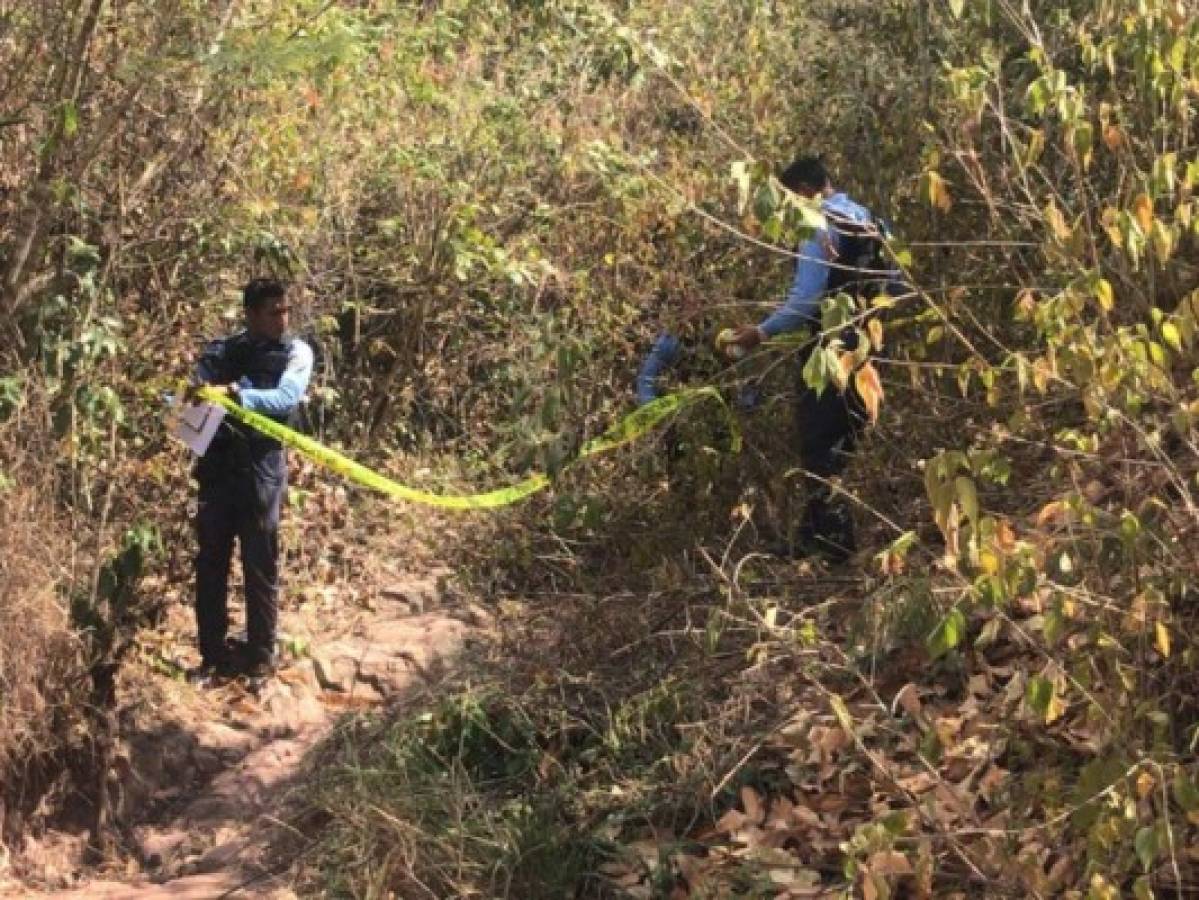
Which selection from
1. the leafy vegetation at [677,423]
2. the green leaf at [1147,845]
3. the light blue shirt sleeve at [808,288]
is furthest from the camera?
the light blue shirt sleeve at [808,288]

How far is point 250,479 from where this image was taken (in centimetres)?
673

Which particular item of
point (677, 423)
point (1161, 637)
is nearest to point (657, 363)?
point (677, 423)

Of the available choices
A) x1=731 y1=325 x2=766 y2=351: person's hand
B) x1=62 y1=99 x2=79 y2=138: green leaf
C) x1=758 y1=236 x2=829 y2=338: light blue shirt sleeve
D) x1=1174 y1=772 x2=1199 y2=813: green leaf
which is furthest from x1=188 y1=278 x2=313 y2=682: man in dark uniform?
x1=1174 y1=772 x2=1199 y2=813: green leaf

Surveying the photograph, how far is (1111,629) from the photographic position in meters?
3.70

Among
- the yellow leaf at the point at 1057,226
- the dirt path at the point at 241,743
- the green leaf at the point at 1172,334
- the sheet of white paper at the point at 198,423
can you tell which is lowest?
the dirt path at the point at 241,743

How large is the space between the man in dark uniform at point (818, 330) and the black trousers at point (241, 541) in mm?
2137

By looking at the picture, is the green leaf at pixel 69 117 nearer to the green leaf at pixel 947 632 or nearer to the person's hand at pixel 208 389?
the person's hand at pixel 208 389

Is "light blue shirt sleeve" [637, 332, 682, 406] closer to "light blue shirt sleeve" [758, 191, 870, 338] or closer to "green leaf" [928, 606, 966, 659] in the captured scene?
"light blue shirt sleeve" [758, 191, 870, 338]

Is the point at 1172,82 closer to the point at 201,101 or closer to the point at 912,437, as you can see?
the point at 912,437

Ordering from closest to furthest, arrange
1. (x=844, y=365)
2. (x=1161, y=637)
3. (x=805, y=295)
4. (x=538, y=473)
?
(x=1161, y=637)
(x=844, y=365)
(x=805, y=295)
(x=538, y=473)

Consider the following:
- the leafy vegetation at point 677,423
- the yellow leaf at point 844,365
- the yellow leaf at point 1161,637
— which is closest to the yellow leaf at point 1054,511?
the leafy vegetation at point 677,423

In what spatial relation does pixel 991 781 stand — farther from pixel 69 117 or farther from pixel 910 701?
pixel 69 117

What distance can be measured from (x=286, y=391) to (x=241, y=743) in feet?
4.71

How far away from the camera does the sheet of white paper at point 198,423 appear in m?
6.46
